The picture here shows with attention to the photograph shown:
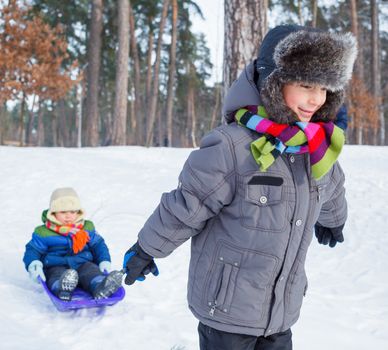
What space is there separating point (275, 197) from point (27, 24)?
1525cm

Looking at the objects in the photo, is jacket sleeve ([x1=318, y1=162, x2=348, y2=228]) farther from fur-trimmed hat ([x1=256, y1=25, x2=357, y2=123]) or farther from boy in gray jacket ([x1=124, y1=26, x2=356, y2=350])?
fur-trimmed hat ([x1=256, y1=25, x2=357, y2=123])

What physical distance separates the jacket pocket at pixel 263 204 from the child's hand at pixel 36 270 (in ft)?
8.81

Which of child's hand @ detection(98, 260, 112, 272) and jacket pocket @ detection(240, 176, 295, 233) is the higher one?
jacket pocket @ detection(240, 176, 295, 233)

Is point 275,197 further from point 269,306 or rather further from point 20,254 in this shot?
point 20,254

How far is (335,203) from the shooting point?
220 cm

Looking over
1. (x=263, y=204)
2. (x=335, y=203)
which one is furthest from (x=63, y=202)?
(x=263, y=204)

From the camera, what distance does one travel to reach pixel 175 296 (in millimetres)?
4141

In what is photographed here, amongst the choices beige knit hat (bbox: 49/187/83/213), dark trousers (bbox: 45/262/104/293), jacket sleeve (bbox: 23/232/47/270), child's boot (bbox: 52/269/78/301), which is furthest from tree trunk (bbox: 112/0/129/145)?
child's boot (bbox: 52/269/78/301)

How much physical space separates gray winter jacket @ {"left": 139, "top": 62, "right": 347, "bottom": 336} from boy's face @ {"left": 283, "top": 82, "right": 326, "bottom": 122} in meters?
0.13

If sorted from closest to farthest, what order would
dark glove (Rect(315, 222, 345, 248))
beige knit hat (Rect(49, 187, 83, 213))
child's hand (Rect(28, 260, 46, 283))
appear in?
1. dark glove (Rect(315, 222, 345, 248))
2. child's hand (Rect(28, 260, 46, 283))
3. beige knit hat (Rect(49, 187, 83, 213))

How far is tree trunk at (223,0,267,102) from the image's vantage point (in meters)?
5.14

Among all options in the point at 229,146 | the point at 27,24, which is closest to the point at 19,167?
the point at 229,146

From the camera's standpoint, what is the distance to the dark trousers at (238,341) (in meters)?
1.85

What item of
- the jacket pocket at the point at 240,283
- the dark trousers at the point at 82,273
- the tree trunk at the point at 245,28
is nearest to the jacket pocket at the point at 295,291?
the jacket pocket at the point at 240,283
